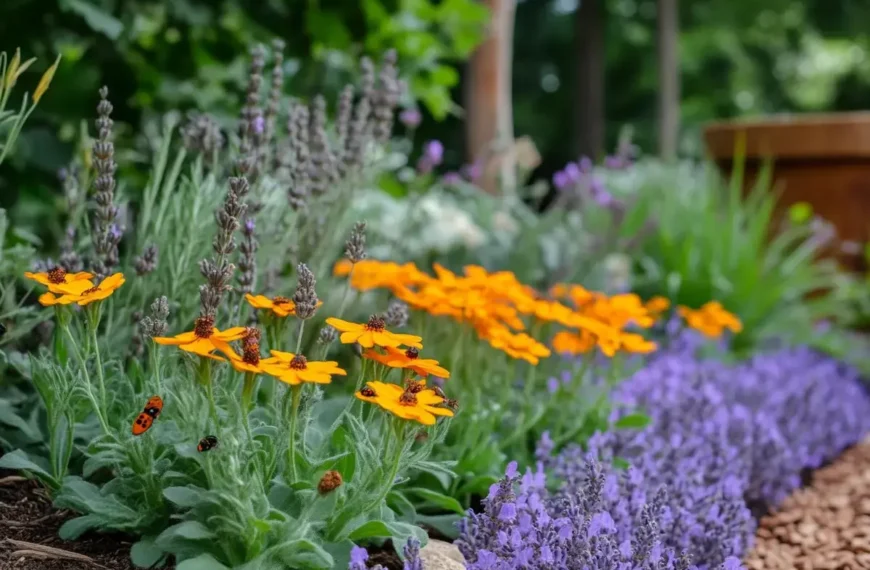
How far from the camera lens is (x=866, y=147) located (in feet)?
16.2

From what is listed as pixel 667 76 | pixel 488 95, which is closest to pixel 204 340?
pixel 488 95

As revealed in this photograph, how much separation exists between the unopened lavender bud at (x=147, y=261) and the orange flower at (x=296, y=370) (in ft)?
1.91

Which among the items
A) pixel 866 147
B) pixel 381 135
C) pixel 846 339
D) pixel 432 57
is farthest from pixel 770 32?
pixel 381 135

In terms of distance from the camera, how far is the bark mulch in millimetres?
1519

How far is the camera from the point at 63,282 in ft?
4.89

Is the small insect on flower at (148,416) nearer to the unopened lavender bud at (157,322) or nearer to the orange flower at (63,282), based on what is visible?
the unopened lavender bud at (157,322)

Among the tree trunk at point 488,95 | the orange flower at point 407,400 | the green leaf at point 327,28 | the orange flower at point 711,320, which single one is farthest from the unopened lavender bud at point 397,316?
the tree trunk at point 488,95

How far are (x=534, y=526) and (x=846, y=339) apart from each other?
327cm

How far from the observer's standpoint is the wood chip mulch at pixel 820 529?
6.61 ft

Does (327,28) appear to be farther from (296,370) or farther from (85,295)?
(296,370)

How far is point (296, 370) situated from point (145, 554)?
0.46 m

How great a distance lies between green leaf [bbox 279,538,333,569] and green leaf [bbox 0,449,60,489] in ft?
1.72

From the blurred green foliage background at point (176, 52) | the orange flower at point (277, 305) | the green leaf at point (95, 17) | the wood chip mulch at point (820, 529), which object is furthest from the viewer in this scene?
the blurred green foliage background at point (176, 52)

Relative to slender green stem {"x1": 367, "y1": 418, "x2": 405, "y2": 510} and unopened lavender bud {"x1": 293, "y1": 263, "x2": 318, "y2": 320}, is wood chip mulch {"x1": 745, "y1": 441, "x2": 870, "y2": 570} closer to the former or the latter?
slender green stem {"x1": 367, "y1": 418, "x2": 405, "y2": 510}
